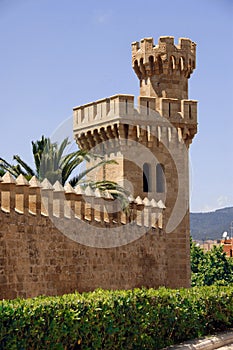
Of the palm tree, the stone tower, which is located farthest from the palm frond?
the stone tower

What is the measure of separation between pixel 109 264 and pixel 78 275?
1.92 meters

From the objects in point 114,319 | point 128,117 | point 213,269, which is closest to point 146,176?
point 128,117

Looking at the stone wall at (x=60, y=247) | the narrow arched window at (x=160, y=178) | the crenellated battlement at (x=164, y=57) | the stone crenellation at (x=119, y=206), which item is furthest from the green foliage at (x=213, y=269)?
the stone wall at (x=60, y=247)

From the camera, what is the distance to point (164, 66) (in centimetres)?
2645

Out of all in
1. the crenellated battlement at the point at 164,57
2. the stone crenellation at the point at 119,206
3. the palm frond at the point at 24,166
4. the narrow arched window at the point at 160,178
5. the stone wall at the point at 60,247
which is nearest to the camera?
the stone wall at the point at 60,247

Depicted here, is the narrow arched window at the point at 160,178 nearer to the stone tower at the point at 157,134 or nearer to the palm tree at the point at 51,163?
the stone tower at the point at 157,134

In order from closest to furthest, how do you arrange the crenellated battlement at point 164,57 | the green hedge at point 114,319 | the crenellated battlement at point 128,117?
the green hedge at point 114,319 < the crenellated battlement at point 128,117 < the crenellated battlement at point 164,57

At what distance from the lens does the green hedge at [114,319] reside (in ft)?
38.6

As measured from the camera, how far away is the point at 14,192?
1580cm

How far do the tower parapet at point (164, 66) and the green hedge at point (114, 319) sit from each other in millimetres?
10510

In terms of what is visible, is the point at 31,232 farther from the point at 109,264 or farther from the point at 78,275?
the point at 109,264

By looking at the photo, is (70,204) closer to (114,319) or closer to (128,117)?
(114,319)

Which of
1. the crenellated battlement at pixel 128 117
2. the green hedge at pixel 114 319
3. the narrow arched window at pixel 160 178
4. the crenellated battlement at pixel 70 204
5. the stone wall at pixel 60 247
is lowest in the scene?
the green hedge at pixel 114 319

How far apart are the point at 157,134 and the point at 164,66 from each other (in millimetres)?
2538
